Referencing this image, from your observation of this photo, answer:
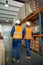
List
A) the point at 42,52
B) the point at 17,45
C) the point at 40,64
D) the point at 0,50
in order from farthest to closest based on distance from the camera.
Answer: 1. the point at 42,52
2. the point at 17,45
3. the point at 40,64
4. the point at 0,50

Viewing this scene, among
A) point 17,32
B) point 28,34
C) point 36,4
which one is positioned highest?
point 36,4

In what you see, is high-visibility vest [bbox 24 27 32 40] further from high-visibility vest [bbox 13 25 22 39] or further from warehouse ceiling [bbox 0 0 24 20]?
warehouse ceiling [bbox 0 0 24 20]

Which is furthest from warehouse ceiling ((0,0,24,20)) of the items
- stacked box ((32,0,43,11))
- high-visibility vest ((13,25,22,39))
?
high-visibility vest ((13,25,22,39))

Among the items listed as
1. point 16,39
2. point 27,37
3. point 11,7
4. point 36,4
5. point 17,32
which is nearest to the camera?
point 16,39

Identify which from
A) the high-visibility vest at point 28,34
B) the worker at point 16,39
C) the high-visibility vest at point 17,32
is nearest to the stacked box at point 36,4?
the high-visibility vest at point 28,34

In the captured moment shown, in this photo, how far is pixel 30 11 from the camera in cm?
730

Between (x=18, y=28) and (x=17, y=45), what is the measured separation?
0.75 meters

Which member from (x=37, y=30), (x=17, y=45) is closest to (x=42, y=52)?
(x=37, y=30)

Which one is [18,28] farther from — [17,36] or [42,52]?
[42,52]

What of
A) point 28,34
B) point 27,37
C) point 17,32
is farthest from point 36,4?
point 17,32

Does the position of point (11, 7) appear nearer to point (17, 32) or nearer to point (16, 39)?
point (17, 32)

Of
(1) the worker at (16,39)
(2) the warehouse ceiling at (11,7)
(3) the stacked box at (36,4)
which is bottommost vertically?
(1) the worker at (16,39)

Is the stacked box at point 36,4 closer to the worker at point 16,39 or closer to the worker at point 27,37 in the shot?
the worker at point 27,37

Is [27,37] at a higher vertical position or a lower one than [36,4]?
lower
